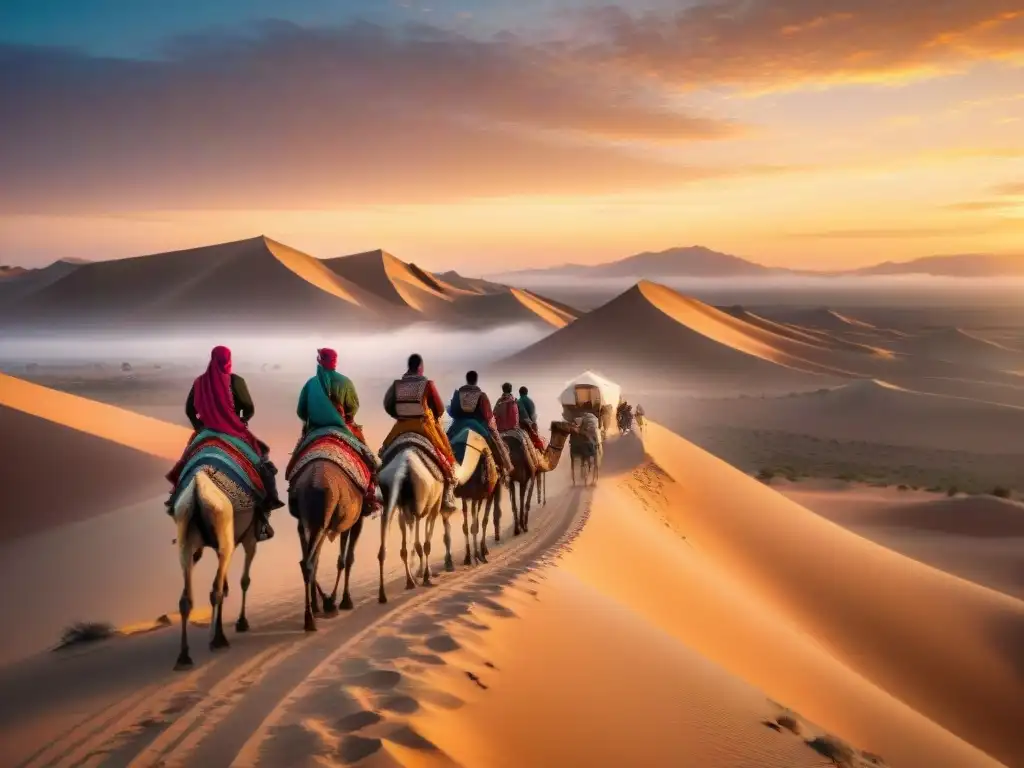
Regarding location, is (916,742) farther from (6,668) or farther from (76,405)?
(76,405)

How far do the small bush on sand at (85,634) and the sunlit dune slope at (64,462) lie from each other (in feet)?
30.7

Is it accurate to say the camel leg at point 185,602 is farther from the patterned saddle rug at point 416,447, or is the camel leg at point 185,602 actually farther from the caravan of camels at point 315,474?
the patterned saddle rug at point 416,447

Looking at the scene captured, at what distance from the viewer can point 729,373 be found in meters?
79.8

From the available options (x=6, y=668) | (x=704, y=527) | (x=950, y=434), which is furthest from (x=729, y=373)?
(x=6, y=668)

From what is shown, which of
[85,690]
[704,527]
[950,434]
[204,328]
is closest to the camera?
[85,690]

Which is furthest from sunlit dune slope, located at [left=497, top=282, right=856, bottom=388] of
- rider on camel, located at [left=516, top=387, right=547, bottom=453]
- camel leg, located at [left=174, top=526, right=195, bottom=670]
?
camel leg, located at [left=174, top=526, right=195, bottom=670]

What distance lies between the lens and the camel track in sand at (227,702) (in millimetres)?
5426

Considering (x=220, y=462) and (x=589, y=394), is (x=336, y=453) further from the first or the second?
(x=589, y=394)

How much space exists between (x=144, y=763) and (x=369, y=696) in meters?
1.44

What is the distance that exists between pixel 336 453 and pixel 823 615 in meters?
11.7

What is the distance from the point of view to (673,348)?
8719cm

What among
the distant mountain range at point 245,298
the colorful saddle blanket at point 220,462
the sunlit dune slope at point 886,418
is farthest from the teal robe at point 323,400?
the distant mountain range at point 245,298

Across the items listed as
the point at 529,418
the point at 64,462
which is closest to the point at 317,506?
the point at 529,418

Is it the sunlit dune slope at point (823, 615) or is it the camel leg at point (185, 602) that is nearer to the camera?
the camel leg at point (185, 602)
